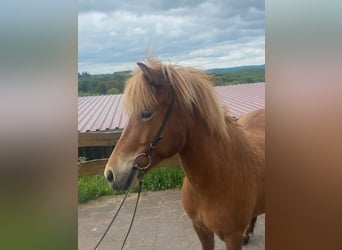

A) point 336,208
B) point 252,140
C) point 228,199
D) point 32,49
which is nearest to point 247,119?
point 252,140

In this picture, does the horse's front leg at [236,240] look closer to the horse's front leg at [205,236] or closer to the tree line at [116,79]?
the horse's front leg at [205,236]

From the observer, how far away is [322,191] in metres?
0.72

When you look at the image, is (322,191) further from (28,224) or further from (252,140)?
(28,224)

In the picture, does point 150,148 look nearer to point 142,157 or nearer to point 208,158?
point 142,157

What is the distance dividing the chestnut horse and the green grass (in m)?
0.02

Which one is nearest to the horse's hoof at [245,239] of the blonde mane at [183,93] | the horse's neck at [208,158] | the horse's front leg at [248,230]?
the horse's front leg at [248,230]

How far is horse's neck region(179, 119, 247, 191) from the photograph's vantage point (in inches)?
38.1

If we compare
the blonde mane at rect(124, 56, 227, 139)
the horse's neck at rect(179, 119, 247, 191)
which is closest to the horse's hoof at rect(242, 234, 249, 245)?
the horse's neck at rect(179, 119, 247, 191)

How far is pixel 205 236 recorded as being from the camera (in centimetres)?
103

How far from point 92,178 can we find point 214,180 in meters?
0.38

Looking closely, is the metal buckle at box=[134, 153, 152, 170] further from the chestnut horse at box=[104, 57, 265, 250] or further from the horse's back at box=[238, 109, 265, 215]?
the horse's back at box=[238, 109, 265, 215]

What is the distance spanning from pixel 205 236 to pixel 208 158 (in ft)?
0.83

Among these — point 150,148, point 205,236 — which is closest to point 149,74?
point 150,148

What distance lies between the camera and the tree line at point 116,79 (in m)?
0.77
